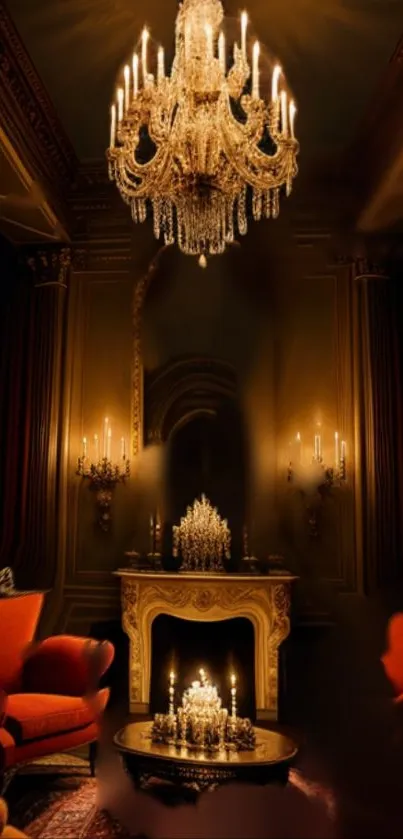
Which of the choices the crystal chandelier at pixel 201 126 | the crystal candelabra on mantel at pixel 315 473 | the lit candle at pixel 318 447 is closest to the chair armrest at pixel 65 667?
the crystal candelabra on mantel at pixel 315 473

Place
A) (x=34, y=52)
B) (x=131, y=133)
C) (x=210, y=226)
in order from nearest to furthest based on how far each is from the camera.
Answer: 1. (x=131, y=133)
2. (x=210, y=226)
3. (x=34, y=52)

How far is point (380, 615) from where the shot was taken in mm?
4547

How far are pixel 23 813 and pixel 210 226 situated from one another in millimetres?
2694

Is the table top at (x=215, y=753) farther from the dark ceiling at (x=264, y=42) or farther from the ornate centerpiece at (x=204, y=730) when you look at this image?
the dark ceiling at (x=264, y=42)

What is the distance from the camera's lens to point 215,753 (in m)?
3.01

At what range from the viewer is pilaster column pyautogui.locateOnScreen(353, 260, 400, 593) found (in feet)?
15.2

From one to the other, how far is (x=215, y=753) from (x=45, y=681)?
3.07 feet

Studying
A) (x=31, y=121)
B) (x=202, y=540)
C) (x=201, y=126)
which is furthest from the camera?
(x=202, y=540)

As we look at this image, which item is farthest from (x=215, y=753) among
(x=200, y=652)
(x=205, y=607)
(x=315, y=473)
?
(x=315, y=473)

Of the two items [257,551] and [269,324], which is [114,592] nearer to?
[257,551]

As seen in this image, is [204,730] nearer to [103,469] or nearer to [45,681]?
[45,681]

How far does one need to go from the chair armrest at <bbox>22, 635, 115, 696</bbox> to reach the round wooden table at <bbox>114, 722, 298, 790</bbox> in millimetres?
385

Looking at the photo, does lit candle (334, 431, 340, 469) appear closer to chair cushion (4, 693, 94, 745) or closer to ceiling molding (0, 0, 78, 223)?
chair cushion (4, 693, 94, 745)

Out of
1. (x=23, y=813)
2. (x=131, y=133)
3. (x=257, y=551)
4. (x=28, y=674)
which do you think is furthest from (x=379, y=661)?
(x=131, y=133)
